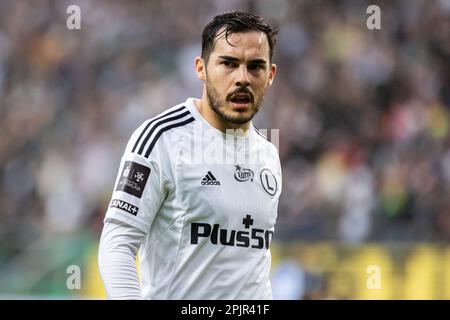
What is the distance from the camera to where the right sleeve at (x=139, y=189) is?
3.69 metres

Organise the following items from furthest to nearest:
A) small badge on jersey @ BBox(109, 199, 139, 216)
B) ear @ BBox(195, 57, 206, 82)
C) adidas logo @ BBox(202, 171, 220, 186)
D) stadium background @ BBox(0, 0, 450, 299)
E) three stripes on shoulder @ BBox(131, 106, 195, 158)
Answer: stadium background @ BBox(0, 0, 450, 299) < ear @ BBox(195, 57, 206, 82) < adidas logo @ BBox(202, 171, 220, 186) < three stripes on shoulder @ BBox(131, 106, 195, 158) < small badge on jersey @ BBox(109, 199, 139, 216)

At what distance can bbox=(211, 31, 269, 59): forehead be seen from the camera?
4.02 m

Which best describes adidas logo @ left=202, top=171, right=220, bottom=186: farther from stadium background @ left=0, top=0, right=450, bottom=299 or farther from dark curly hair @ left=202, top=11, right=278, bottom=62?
stadium background @ left=0, top=0, right=450, bottom=299

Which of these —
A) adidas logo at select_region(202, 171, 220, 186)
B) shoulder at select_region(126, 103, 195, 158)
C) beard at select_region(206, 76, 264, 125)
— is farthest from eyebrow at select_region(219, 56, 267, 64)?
adidas logo at select_region(202, 171, 220, 186)

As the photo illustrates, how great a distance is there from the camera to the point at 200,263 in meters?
3.88

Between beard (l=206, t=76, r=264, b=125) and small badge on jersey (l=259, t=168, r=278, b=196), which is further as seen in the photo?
small badge on jersey (l=259, t=168, r=278, b=196)

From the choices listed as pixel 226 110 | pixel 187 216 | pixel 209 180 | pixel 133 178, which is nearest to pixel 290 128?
pixel 226 110

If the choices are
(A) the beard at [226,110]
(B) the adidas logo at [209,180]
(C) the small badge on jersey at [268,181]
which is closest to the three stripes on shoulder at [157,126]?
(A) the beard at [226,110]

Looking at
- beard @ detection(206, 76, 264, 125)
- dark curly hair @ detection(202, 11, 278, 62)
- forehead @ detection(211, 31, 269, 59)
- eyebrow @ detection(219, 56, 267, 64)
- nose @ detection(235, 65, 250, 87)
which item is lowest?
beard @ detection(206, 76, 264, 125)

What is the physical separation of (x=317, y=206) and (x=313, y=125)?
1.36 m

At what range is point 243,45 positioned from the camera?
13.2 ft

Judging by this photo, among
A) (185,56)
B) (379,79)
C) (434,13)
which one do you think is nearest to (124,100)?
(185,56)

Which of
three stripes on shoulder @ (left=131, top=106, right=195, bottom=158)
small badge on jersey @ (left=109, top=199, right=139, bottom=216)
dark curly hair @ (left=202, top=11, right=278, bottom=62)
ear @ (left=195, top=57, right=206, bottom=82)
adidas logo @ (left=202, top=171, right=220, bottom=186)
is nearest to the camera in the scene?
small badge on jersey @ (left=109, top=199, right=139, bottom=216)

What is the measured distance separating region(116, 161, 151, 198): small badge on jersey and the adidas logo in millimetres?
288
